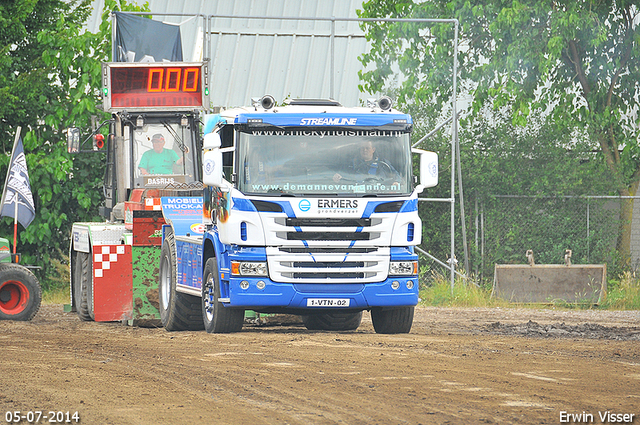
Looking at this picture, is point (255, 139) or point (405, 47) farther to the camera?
point (405, 47)

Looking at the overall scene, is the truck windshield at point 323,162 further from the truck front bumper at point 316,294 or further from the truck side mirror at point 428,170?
the truck front bumper at point 316,294

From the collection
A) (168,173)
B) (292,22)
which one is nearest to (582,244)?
(168,173)

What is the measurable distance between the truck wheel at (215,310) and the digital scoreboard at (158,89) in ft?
14.8

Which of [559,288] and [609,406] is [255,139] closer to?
[609,406]

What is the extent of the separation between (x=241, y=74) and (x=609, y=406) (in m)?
19.7

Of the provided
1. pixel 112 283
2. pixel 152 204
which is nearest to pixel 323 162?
pixel 152 204

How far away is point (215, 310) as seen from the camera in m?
12.5

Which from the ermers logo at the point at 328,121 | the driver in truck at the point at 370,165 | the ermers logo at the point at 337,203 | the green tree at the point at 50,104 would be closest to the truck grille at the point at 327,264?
the ermers logo at the point at 337,203

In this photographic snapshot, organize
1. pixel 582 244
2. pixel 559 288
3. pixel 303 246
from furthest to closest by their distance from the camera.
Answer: pixel 582 244 < pixel 559 288 < pixel 303 246

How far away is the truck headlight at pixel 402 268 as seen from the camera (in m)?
12.1

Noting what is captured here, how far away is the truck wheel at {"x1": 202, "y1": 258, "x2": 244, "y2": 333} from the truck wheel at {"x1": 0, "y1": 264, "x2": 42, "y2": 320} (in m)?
3.77

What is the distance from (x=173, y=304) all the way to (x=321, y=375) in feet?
17.2

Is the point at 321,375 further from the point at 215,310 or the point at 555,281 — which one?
the point at 555,281

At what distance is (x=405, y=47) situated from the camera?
21.2m
